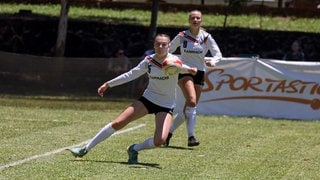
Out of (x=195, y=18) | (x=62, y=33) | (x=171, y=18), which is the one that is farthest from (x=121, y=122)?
(x=171, y=18)

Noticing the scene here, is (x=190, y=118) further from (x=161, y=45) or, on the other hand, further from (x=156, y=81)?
(x=161, y=45)

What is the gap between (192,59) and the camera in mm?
13883

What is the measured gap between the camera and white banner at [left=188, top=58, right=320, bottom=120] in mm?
20266

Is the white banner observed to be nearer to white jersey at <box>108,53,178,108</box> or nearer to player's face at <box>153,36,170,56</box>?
white jersey at <box>108,53,178,108</box>

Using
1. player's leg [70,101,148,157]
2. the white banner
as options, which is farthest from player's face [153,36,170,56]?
the white banner

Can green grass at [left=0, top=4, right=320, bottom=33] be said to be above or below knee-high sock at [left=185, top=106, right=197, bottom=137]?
below

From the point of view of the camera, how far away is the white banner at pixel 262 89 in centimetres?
2027

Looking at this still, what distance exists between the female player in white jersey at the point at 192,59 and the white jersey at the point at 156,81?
6.58 feet

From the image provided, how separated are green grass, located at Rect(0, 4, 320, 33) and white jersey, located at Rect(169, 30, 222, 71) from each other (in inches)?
817

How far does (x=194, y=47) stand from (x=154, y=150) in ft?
6.08

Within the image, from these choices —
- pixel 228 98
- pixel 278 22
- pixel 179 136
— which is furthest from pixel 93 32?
pixel 179 136

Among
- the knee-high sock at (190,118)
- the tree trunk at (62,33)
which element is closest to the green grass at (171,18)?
the tree trunk at (62,33)

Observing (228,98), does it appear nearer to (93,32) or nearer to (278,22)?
(93,32)

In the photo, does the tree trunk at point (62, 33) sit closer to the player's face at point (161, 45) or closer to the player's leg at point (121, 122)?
the player's leg at point (121, 122)
